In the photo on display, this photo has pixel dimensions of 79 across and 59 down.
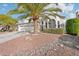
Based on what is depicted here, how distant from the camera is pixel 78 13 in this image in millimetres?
2555

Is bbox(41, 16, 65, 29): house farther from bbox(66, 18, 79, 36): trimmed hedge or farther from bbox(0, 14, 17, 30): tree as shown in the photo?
bbox(0, 14, 17, 30): tree

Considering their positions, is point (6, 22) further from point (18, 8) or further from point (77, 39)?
point (77, 39)

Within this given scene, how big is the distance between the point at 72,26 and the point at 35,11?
0.53m

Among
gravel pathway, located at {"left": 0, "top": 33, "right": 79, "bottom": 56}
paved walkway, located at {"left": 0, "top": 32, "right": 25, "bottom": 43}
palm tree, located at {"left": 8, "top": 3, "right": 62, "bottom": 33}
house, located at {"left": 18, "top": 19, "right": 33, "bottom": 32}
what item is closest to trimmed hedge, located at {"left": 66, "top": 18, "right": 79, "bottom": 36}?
gravel pathway, located at {"left": 0, "top": 33, "right": 79, "bottom": 56}

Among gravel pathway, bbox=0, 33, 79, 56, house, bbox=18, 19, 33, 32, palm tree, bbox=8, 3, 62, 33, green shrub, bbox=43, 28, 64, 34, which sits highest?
palm tree, bbox=8, 3, 62, 33

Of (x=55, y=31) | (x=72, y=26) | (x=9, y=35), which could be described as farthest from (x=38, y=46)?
(x=72, y=26)

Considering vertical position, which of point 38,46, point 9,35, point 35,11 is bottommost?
point 38,46

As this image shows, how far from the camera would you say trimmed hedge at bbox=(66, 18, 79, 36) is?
2564mm

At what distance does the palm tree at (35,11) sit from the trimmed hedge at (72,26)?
0.67ft

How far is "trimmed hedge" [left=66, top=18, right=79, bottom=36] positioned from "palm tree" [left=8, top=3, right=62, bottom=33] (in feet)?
0.67

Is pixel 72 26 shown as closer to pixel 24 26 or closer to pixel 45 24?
pixel 45 24

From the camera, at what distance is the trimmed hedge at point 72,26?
2564 millimetres

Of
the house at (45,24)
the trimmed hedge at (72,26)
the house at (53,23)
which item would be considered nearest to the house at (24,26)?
the house at (45,24)

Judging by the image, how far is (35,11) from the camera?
8.49 ft
